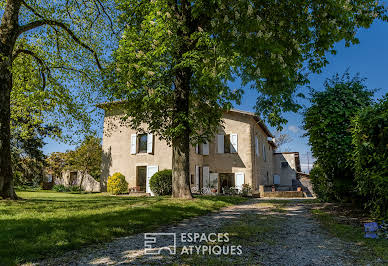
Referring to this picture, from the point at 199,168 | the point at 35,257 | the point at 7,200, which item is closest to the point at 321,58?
the point at 35,257

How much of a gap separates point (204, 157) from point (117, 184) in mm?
6960

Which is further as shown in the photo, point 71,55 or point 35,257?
point 71,55

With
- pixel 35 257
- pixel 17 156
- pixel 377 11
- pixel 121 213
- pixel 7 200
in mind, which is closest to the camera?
pixel 35 257

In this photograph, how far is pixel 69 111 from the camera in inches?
553

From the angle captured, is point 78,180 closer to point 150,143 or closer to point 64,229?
point 150,143

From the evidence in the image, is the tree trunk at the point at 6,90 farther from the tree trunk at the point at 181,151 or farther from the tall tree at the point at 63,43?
the tree trunk at the point at 181,151

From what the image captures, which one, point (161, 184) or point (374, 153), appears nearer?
point (374, 153)

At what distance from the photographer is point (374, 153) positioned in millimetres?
5027

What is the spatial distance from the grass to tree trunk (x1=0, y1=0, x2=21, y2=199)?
34.1 ft

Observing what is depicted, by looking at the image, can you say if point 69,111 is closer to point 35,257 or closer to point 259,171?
point 35,257

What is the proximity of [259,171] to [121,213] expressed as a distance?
16.9 meters

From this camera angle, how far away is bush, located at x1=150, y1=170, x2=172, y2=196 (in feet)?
55.1

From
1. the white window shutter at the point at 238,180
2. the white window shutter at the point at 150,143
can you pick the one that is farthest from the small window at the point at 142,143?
the white window shutter at the point at 238,180

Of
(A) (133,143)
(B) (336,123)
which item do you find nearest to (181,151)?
(B) (336,123)
